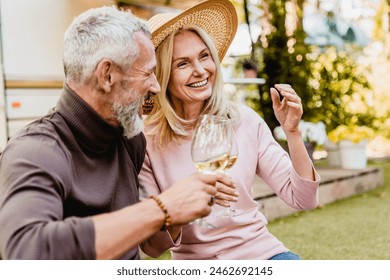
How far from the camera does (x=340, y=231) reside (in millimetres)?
3389

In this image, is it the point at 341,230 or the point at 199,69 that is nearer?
the point at 199,69

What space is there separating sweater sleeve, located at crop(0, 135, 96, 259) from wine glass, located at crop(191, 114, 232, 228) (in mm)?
273

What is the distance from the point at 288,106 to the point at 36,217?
707 mm

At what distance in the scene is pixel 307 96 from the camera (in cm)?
569

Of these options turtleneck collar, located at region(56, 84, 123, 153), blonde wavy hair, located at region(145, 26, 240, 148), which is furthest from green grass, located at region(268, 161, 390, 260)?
turtleneck collar, located at region(56, 84, 123, 153)

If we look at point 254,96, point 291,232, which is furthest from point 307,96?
point 291,232

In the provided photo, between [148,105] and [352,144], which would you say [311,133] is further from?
[148,105]

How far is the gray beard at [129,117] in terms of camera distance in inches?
48.4

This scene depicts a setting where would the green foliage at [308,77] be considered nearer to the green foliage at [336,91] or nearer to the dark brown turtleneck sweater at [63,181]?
the green foliage at [336,91]

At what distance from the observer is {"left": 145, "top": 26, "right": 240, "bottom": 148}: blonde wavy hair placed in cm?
169

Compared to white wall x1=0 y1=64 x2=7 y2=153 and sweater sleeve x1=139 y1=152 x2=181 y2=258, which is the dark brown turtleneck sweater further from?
white wall x1=0 y1=64 x2=7 y2=153

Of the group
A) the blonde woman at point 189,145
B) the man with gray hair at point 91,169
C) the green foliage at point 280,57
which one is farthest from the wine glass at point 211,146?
the green foliage at point 280,57

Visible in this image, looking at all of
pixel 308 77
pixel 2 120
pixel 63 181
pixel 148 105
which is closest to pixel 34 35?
pixel 2 120

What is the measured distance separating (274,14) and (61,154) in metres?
4.85
